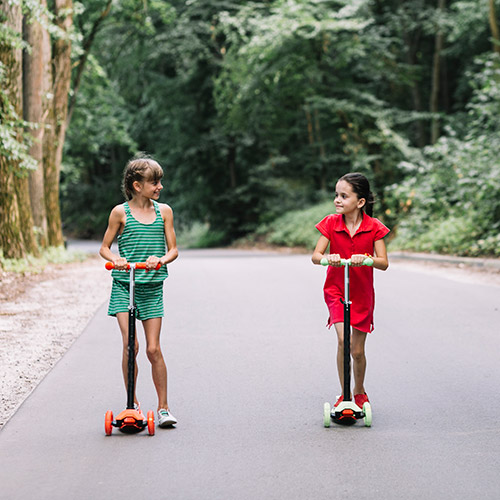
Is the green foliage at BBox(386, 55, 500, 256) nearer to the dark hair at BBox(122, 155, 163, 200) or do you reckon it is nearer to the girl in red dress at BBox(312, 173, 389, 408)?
the girl in red dress at BBox(312, 173, 389, 408)

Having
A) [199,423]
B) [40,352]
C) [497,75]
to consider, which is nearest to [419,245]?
[497,75]

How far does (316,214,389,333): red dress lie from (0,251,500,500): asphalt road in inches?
28.5

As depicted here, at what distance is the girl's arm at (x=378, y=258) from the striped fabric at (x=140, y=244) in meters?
1.24

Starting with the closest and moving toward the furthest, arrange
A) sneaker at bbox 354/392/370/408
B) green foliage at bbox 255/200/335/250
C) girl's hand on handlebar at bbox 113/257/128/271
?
girl's hand on handlebar at bbox 113/257/128/271
sneaker at bbox 354/392/370/408
green foliage at bbox 255/200/335/250

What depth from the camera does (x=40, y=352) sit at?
7.66 meters

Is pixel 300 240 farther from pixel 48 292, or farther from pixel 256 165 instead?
pixel 48 292

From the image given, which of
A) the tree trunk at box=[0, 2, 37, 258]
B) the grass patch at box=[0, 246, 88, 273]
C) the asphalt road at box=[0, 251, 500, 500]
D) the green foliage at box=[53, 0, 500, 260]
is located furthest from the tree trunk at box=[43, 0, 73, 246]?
the asphalt road at box=[0, 251, 500, 500]

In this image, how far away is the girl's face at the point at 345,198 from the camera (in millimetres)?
5195

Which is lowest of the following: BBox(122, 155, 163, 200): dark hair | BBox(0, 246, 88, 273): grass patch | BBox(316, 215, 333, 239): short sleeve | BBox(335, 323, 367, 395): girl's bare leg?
BBox(0, 246, 88, 273): grass patch

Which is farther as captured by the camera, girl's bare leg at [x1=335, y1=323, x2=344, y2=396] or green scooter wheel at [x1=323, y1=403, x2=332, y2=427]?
girl's bare leg at [x1=335, y1=323, x2=344, y2=396]

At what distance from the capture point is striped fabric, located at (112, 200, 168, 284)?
16.5ft

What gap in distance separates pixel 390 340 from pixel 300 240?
21.3 metres

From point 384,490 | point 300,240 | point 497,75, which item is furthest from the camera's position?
point 300,240

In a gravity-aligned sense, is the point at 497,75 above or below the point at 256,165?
above
